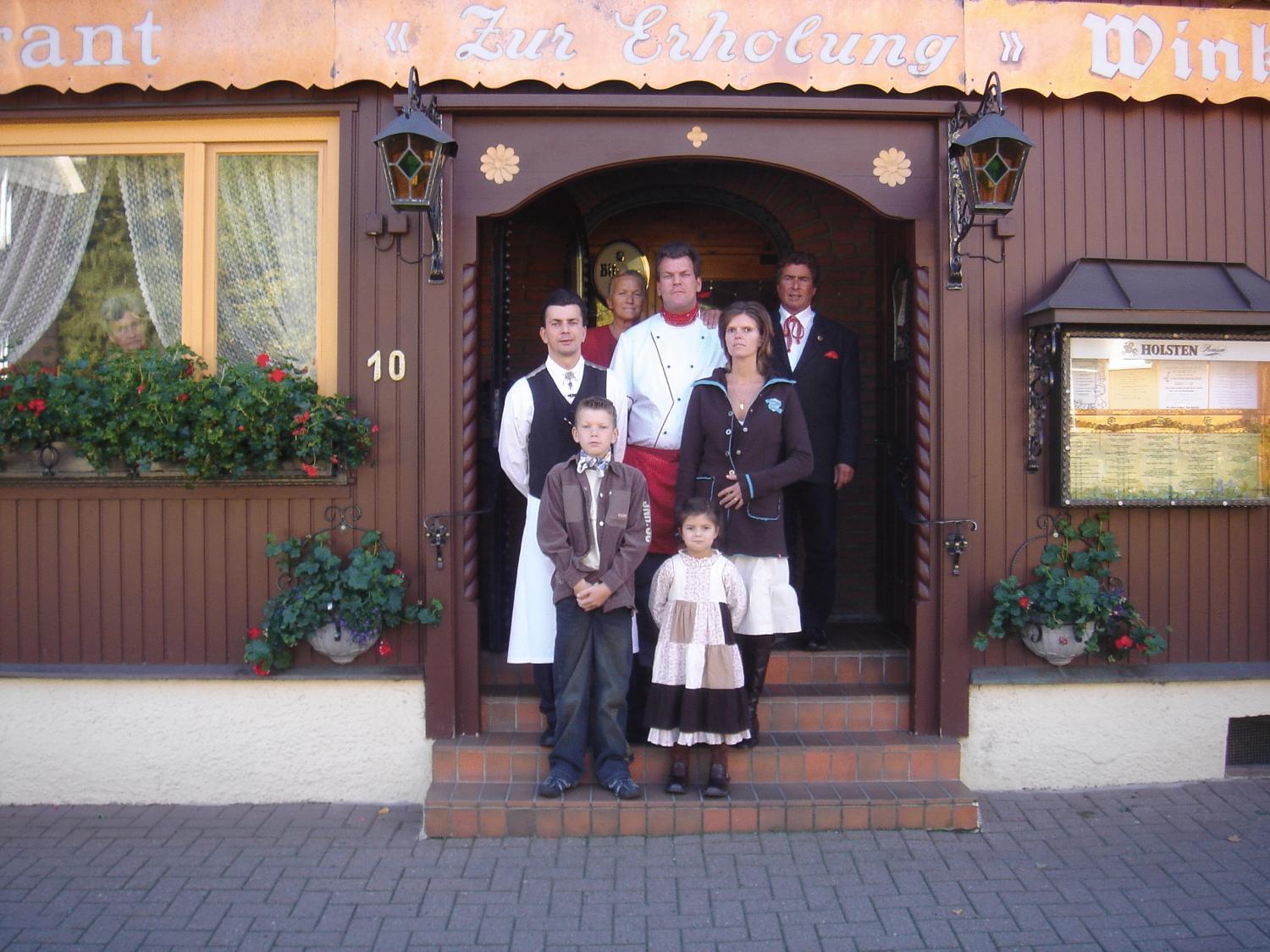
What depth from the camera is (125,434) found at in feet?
14.5

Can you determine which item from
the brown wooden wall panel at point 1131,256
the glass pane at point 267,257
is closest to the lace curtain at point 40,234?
the glass pane at point 267,257

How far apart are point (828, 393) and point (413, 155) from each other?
7.69 feet

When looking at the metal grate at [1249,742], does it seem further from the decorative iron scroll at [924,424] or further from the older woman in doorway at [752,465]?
the older woman in doorway at [752,465]

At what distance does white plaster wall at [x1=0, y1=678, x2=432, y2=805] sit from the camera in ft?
15.2

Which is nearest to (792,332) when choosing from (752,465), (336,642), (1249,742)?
(752,465)

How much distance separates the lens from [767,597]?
433 cm

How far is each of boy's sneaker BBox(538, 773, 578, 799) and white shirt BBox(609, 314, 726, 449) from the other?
1.57m

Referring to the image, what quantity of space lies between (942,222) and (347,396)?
9.43ft

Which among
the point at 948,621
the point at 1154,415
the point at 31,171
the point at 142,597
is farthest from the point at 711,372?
the point at 31,171

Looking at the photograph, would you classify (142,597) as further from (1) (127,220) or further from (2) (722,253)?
(2) (722,253)

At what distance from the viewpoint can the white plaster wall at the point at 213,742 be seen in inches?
182

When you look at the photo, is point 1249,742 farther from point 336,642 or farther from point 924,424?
point 336,642

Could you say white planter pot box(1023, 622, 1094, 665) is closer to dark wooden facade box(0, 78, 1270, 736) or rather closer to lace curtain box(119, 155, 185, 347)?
dark wooden facade box(0, 78, 1270, 736)

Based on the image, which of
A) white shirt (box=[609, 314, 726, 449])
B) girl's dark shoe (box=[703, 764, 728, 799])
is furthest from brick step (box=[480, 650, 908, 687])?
white shirt (box=[609, 314, 726, 449])
